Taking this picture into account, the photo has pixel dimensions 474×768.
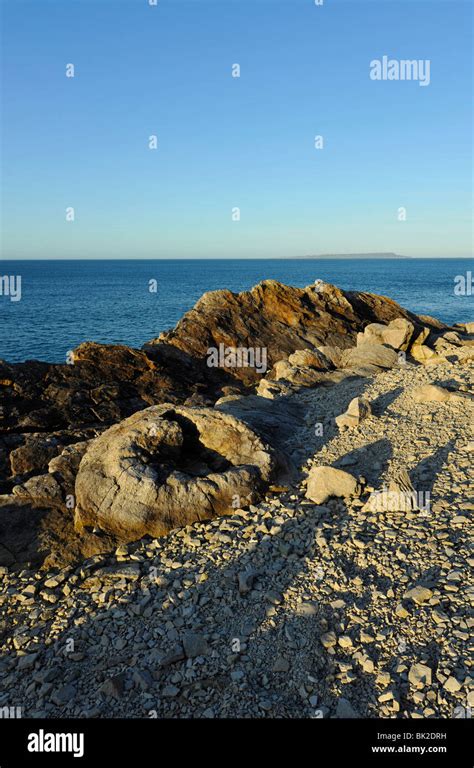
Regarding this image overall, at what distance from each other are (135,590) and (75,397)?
12.8 m

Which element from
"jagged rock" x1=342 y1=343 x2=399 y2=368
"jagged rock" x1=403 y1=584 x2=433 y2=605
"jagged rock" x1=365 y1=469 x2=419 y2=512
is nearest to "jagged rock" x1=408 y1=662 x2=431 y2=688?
"jagged rock" x1=403 y1=584 x2=433 y2=605

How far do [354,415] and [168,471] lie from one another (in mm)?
6177

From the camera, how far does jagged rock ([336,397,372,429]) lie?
14.3 metres

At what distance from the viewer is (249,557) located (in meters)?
9.23

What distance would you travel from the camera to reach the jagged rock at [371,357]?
866 inches

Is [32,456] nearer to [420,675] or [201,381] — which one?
[201,381]

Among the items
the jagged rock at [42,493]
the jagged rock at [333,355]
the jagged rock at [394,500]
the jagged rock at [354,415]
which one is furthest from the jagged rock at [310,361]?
the jagged rock at [42,493]

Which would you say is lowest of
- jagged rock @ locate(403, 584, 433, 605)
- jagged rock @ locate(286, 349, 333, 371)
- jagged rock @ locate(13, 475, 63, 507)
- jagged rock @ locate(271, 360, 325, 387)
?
jagged rock @ locate(403, 584, 433, 605)

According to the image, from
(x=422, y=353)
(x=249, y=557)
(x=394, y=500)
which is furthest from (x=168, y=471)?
(x=422, y=353)

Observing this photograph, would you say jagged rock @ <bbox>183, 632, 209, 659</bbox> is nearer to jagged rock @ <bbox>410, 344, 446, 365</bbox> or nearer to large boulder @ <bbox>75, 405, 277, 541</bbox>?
large boulder @ <bbox>75, 405, 277, 541</bbox>

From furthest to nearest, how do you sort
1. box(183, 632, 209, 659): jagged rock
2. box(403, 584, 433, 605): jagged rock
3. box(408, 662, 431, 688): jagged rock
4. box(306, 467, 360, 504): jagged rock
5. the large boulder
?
box(306, 467, 360, 504): jagged rock, the large boulder, box(403, 584, 433, 605): jagged rock, box(183, 632, 209, 659): jagged rock, box(408, 662, 431, 688): jagged rock

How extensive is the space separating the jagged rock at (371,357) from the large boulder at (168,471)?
36.0 ft

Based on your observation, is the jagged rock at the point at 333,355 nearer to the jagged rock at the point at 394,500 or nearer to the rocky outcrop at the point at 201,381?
the rocky outcrop at the point at 201,381

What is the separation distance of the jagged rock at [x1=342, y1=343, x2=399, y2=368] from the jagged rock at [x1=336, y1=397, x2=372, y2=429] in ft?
23.2
